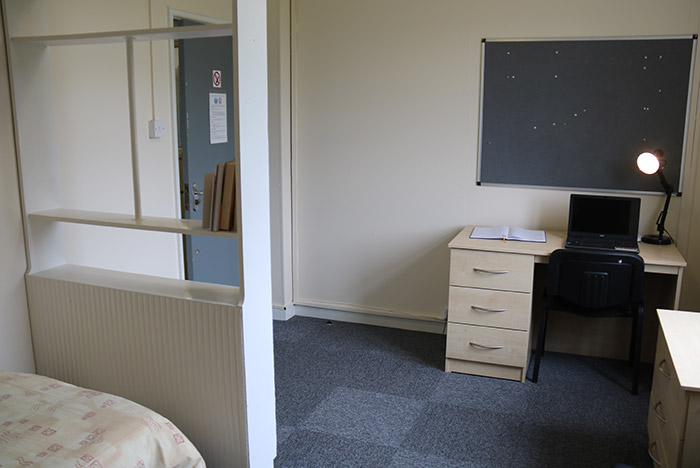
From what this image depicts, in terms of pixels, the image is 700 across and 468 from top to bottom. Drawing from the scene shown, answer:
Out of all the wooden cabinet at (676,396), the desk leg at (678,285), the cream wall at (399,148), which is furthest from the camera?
the cream wall at (399,148)

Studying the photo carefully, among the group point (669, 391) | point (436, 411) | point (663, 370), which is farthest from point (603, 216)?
point (436, 411)

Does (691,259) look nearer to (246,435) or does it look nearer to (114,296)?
(246,435)

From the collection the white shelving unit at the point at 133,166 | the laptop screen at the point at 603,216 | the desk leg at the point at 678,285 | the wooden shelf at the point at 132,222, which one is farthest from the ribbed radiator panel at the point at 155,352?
the desk leg at the point at 678,285

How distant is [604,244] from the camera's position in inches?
134

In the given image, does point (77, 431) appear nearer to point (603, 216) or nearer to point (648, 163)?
point (603, 216)

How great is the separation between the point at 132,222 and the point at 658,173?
2.85 metres

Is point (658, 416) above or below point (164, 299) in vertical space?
below

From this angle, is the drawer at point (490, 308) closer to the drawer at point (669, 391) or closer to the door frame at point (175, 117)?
the drawer at point (669, 391)

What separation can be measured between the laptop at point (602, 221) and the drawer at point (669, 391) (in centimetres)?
92

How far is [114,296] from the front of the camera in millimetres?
2432

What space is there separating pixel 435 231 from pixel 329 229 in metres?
0.77

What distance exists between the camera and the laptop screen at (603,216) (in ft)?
11.4

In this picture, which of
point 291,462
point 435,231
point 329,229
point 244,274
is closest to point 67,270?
point 244,274

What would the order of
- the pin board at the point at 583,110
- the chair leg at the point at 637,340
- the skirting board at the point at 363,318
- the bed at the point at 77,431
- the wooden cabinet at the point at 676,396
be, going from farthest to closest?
the skirting board at the point at 363,318 → the pin board at the point at 583,110 → the chair leg at the point at 637,340 → the wooden cabinet at the point at 676,396 → the bed at the point at 77,431
